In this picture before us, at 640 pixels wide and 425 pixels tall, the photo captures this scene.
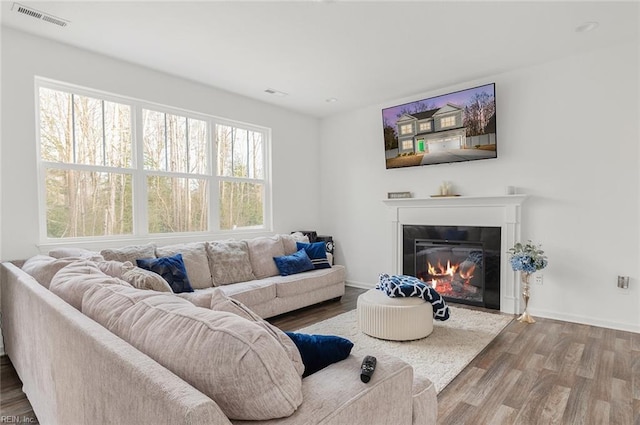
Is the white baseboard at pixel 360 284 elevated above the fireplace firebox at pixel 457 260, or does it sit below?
below

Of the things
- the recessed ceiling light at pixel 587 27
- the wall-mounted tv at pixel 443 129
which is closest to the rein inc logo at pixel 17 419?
the wall-mounted tv at pixel 443 129

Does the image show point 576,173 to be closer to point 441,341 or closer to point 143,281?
point 441,341

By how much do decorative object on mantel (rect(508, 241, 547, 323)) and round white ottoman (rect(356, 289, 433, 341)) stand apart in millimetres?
1179

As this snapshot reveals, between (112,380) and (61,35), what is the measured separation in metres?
3.48

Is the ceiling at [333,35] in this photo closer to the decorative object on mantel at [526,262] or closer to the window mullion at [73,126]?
the window mullion at [73,126]

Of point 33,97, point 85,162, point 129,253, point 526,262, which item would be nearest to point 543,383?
point 526,262

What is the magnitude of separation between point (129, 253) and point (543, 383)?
3.50m

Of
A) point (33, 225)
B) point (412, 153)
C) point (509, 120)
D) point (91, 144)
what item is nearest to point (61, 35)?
point (91, 144)

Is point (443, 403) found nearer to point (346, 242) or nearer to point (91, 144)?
point (346, 242)

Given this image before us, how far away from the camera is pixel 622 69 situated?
3.38 meters

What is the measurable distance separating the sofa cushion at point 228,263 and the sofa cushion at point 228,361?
2.78 meters

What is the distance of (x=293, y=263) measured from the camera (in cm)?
421

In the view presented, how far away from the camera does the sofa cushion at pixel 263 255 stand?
13.5 feet

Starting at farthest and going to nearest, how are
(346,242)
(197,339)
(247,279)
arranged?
(346,242) → (247,279) → (197,339)
